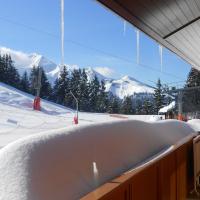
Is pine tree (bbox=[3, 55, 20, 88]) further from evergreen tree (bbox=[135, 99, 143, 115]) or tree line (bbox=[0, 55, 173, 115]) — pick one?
evergreen tree (bbox=[135, 99, 143, 115])

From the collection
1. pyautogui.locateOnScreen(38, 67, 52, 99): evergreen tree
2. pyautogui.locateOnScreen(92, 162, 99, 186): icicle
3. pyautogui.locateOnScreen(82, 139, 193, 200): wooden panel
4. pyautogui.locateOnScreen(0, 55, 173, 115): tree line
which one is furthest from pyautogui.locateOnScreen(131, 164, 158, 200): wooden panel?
pyautogui.locateOnScreen(38, 67, 52, 99): evergreen tree

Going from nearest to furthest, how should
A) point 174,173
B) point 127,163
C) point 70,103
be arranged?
point 127,163
point 174,173
point 70,103

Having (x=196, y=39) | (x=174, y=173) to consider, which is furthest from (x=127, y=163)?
(x=196, y=39)

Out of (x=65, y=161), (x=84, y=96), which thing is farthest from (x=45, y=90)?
(x=65, y=161)

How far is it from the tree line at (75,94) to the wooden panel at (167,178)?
53.7 metres

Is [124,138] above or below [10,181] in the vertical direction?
above

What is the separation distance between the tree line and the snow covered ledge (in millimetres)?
55040

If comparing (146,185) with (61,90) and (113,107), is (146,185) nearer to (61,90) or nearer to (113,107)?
(113,107)

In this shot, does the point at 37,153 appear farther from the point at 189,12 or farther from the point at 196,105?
the point at 196,105

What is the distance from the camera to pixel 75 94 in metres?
60.6

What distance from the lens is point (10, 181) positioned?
1793mm

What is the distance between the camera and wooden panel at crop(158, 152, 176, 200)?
10.8ft

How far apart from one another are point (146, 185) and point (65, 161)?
880 mm

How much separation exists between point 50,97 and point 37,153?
59345mm
